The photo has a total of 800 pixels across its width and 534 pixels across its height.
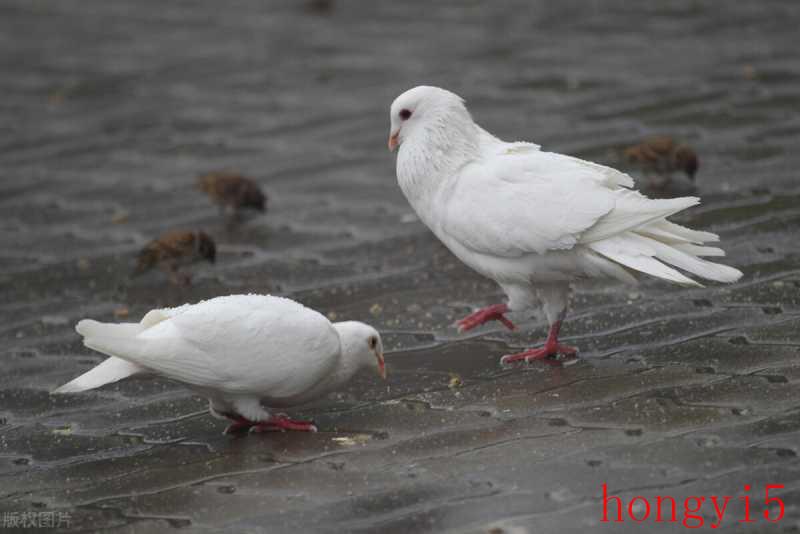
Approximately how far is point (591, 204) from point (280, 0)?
1120 centimetres

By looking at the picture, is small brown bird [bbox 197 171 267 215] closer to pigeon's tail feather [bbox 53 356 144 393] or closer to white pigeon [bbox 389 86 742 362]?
white pigeon [bbox 389 86 742 362]

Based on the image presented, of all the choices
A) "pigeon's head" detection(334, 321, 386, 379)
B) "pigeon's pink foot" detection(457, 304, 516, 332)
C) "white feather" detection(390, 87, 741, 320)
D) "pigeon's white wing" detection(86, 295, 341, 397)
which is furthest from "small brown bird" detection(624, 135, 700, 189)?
"pigeon's white wing" detection(86, 295, 341, 397)

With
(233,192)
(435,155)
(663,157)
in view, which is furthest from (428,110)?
(233,192)

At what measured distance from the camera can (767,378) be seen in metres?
5.75

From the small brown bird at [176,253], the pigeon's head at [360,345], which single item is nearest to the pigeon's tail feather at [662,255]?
the pigeon's head at [360,345]

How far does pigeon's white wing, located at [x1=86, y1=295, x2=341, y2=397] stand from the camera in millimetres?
5762

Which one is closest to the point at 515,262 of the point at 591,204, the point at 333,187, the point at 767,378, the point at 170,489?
the point at 591,204

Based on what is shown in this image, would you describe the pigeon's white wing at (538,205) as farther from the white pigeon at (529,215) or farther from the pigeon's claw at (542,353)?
the pigeon's claw at (542,353)

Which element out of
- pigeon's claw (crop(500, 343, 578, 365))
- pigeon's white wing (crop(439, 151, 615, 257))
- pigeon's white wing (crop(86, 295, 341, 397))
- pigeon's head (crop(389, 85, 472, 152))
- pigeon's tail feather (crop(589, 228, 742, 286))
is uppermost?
pigeon's head (crop(389, 85, 472, 152))

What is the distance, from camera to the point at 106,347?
572 centimetres

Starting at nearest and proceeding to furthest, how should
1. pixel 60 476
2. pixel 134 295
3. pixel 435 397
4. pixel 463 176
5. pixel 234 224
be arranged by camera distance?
1. pixel 60 476
2. pixel 435 397
3. pixel 463 176
4. pixel 134 295
5. pixel 234 224

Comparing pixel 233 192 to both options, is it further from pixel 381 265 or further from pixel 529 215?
pixel 529 215

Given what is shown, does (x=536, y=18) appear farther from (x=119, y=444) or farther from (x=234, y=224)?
(x=119, y=444)

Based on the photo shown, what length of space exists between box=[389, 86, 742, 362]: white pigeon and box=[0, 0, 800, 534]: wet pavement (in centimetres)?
47
